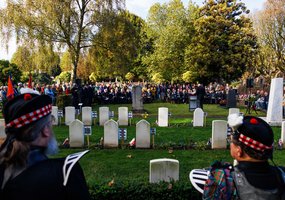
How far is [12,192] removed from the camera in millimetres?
1989

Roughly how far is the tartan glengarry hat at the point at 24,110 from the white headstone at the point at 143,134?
888cm

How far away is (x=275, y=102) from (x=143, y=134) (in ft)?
26.1

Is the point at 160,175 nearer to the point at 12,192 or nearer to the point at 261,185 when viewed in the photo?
the point at 261,185

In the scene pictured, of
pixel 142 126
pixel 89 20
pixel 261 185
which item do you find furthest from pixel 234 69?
pixel 261 185

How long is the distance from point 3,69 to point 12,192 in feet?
135

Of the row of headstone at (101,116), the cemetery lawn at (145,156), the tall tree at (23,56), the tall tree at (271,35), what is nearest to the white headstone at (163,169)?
the cemetery lawn at (145,156)

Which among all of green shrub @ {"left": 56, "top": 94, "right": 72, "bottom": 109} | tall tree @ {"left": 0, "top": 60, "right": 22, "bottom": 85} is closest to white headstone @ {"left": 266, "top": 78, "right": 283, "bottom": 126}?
green shrub @ {"left": 56, "top": 94, "right": 72, "bottom": 109}

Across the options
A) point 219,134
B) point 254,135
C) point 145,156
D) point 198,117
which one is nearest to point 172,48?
point 198,117

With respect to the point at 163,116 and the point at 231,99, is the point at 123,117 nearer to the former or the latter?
the point at 163,116

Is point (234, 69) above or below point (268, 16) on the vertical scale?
below

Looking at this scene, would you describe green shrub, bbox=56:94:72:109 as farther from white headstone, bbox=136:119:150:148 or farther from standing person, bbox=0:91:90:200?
standing person, bbox=0:91:90:200

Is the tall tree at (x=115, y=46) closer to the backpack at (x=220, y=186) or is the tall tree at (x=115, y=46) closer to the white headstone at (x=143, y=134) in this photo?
the white headstone at (x=143, y=134)

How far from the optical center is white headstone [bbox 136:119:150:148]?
11.0 metres

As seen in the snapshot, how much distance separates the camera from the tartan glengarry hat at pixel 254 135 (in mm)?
2441
